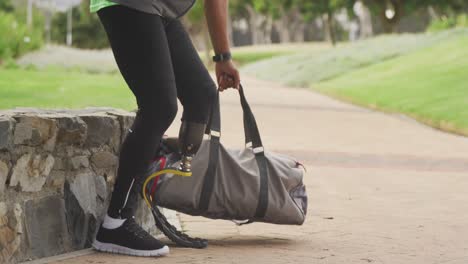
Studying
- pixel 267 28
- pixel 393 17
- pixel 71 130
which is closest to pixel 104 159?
pixel 71 130

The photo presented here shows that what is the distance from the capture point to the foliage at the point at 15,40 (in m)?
28.7

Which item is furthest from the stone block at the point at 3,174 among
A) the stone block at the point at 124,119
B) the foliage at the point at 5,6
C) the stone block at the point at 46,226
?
the foliage at the point at 5,6

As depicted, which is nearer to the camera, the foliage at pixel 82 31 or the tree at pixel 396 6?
the tree at pixel 396 6

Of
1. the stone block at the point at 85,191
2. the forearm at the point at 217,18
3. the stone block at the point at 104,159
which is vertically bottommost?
the stone block at the point at 85,191

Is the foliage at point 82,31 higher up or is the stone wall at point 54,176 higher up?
the stone wall at point 54,176

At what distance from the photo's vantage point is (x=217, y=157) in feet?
17.1

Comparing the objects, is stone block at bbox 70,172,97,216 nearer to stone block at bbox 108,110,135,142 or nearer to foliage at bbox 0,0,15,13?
stone block at bbox 108,110,135,142

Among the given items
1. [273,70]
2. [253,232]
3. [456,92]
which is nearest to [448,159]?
[253,232]

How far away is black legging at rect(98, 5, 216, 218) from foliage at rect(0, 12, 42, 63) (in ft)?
78.6

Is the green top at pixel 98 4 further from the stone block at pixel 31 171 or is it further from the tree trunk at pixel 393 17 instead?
the tree trunk at pixel 393 17

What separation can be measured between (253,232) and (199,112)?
1.33 metres

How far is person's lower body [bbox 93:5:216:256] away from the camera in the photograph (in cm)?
461

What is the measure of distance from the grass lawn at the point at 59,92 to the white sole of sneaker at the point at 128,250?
8035mm

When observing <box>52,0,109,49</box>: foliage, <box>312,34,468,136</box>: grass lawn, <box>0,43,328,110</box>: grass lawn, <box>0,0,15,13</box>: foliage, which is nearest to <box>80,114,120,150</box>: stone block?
<box>0,43,328,110</box>: grass lawn
